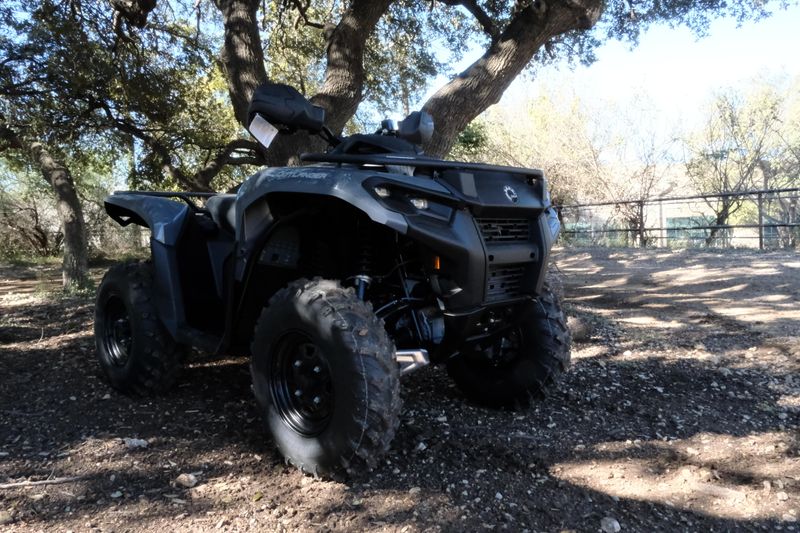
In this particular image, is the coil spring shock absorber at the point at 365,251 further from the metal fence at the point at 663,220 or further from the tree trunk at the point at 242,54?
the metal fence at the point at 663,220

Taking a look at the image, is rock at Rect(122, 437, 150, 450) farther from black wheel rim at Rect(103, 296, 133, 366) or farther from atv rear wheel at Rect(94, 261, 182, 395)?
black wheel rim at Rect(103, 296, 133, 366)

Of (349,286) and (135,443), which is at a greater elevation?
(349,286)

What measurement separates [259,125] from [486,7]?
764cm

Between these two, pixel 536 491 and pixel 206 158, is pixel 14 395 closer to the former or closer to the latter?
pixel 536 491

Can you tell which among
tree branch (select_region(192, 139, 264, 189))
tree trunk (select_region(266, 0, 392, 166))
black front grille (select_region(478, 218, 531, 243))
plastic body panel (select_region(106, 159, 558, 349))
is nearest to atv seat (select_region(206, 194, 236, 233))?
plastic body panel (select_region(106, 159, 558, 349))

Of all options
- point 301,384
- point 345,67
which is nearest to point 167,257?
point 301,384

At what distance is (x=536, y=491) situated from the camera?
2.42 meters

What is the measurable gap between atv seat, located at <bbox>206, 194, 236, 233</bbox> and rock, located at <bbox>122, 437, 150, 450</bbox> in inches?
48.1

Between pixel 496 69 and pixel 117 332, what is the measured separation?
4909 mm

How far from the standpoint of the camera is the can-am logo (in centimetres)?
263

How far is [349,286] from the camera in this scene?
2926 millimetres

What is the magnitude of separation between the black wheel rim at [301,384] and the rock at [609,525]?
43.6 inches

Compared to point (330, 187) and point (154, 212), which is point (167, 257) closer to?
point (154, 212)

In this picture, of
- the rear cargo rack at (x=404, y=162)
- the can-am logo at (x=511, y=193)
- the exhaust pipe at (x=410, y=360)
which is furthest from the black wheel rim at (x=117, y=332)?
the can-am logo at (x=511, y=193)
